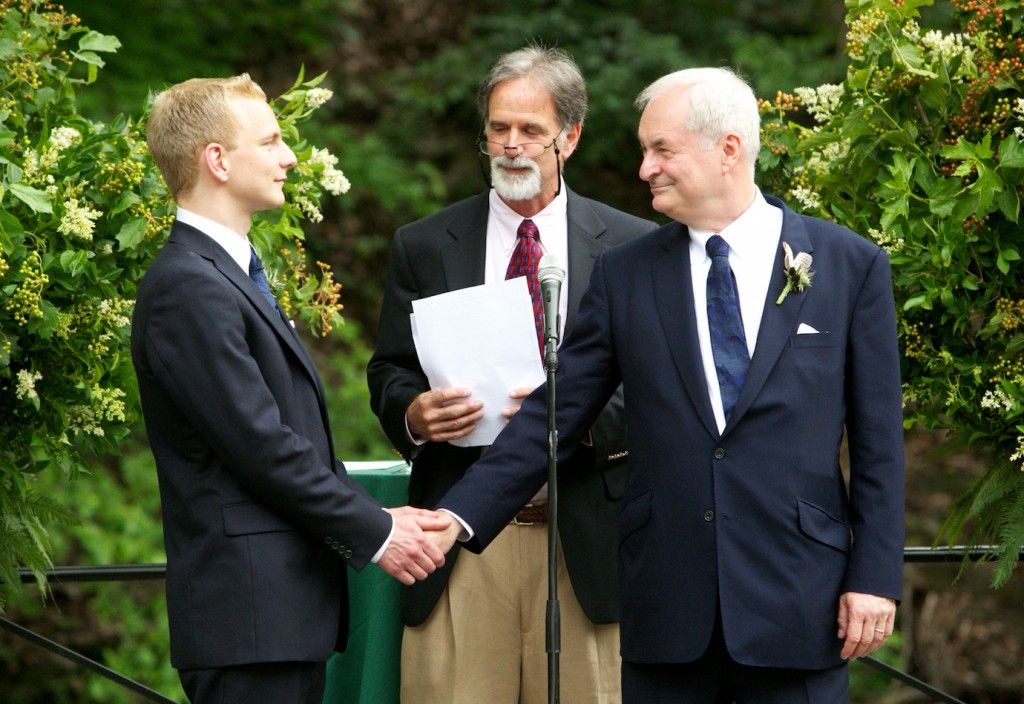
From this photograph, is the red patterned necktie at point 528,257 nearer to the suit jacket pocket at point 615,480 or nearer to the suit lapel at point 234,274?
the suit jacket pocket at point 615,480

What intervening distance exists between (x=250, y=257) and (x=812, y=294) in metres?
1.27

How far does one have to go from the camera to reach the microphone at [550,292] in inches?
117

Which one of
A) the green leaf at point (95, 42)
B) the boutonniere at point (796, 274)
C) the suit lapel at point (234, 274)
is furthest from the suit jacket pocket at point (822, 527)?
the green leaf at point (95, 42)

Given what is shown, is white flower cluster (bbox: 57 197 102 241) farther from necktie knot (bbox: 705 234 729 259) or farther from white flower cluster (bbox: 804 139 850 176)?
white flower cluster (bbox: 804 139 850 176)

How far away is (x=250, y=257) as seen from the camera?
3.19 meters

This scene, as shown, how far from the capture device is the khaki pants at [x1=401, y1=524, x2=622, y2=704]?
355 centimetres

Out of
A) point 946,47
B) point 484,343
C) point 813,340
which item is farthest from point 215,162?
point 946,47

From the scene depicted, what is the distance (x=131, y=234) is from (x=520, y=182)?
1027 mm

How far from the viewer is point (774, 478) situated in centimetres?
Result: 300

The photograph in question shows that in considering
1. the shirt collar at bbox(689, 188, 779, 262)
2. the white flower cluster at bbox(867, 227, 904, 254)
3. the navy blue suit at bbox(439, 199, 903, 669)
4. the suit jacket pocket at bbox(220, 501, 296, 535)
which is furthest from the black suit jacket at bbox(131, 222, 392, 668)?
the white flower cluster at bbox(867, 227, 904, 254)

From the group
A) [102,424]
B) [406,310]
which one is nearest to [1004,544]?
[406,310]

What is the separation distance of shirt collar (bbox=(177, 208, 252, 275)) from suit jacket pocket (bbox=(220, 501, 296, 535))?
0.54 meters

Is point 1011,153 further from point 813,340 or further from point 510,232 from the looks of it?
point 510,232

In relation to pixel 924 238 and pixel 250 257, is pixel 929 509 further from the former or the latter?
pixel 250 257
